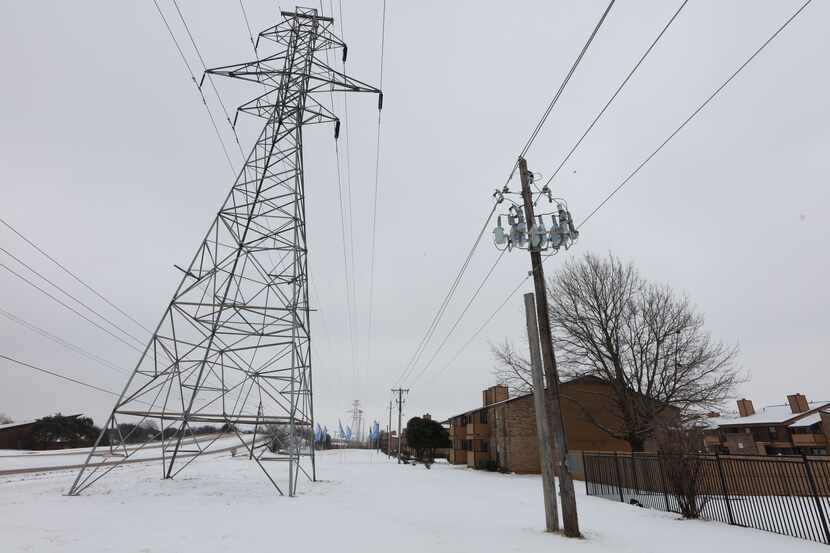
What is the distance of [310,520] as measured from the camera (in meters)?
9.72

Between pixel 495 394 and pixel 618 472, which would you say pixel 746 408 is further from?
pixel 618 472

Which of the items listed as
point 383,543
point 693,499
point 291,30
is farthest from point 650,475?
point 291,30

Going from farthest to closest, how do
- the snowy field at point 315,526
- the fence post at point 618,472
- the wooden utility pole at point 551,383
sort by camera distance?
the fence post at point 618,472, the wooden utility pole at point 551,383, the snowy field at point 315,526

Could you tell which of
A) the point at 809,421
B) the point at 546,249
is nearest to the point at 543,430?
the point at 546,249

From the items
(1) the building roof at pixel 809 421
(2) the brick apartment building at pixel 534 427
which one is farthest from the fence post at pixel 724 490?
(1) the building roof at pixel 809 421

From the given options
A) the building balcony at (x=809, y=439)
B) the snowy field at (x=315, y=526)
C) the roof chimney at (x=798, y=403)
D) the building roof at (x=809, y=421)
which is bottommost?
the snowy field at (x=315, y=526)

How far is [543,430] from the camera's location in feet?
32.0

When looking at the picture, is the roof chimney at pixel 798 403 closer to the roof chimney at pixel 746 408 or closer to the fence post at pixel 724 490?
the roof chimney at pixel 746 408

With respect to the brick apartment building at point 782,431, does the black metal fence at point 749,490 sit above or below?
below

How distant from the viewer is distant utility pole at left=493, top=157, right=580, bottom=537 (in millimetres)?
9195

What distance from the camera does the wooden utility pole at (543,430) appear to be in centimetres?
934

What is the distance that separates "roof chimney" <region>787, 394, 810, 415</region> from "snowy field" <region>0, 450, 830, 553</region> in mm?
50292

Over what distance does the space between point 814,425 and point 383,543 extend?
55.9 metres

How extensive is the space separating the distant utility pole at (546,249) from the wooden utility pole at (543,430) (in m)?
0.13
